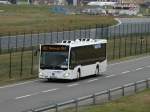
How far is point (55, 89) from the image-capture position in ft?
116

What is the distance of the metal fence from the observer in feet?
148

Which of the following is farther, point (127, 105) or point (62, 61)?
point (62, 61)

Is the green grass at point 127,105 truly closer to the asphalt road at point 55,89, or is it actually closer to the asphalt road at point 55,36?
the asphalt road at point 55,89

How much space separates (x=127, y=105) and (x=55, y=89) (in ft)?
26.5

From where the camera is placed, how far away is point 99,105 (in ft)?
90.6

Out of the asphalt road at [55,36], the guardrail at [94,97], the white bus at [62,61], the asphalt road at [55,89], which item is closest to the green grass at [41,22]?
the asphalt road at [55,36]

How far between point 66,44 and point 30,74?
5309 mm

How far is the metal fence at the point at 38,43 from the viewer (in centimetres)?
4519

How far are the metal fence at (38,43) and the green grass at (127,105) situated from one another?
11785 millimetres

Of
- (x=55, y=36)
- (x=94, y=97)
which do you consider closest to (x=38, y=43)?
(x=55, y=36)

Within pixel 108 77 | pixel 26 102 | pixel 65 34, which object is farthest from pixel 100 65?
pixel 65 34

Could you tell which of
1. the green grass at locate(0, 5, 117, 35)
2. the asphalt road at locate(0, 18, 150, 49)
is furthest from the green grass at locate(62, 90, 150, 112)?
the green grass at locate(0, 5, 117, 35)

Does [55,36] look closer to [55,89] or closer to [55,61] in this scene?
[55,61]

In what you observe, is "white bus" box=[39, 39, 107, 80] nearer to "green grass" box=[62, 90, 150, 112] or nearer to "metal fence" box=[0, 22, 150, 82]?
"metal fence" box=[0, 22, 150, 82]
